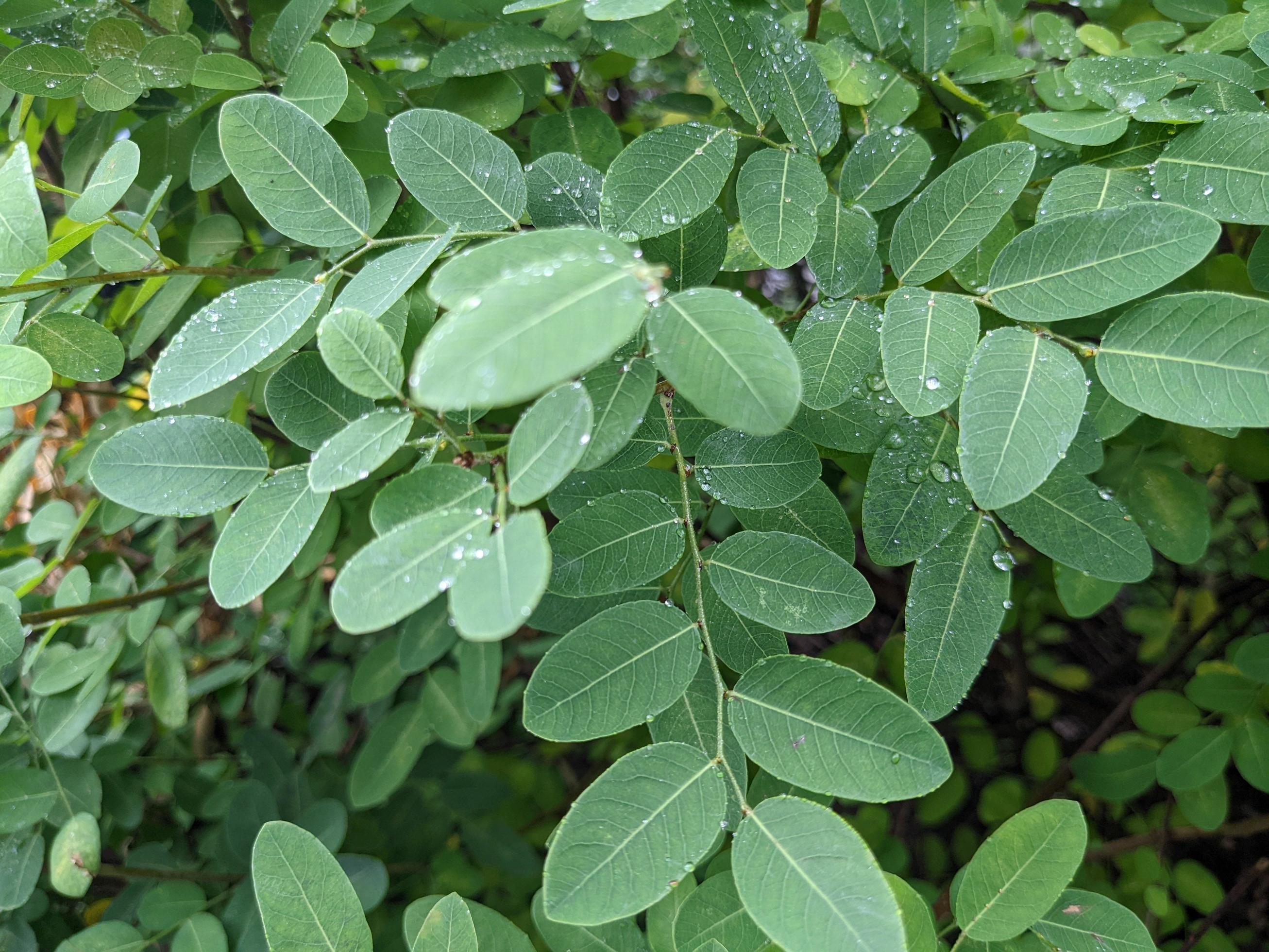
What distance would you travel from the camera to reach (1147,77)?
0.85 m

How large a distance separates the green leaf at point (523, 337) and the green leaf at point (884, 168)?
0.45 meters

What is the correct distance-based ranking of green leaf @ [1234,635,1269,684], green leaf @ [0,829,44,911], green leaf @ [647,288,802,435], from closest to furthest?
green leaf @ [647,288,802,435], green leaf @ [0,829,44,911], green leaf @ [1234,635,1269,684]

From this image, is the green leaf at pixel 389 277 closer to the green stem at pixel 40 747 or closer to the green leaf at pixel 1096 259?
the green leaf at pixel 1096 259

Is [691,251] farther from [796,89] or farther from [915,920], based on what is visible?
[915,920]

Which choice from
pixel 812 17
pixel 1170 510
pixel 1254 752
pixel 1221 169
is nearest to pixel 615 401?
pixel 1221 169

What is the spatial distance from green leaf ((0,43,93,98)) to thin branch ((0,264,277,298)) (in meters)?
0.20

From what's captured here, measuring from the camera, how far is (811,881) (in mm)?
581

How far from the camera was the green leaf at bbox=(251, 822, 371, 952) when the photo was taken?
718mm

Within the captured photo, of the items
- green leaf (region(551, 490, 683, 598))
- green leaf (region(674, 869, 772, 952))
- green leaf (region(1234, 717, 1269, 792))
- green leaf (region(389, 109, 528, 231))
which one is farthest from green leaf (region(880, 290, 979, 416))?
green leaf (region(1234, 717, 1269, 792))

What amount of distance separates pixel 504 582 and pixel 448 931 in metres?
0.37

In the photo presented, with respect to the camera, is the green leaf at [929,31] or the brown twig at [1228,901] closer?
the green leaf at [929,31]

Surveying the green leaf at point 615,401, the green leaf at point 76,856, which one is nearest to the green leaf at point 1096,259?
the green leaf at point 615,401

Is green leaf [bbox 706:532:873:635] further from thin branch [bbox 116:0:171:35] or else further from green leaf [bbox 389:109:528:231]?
thin branch [bbox 116:0:171:35]

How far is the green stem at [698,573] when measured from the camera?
0.69 meters
